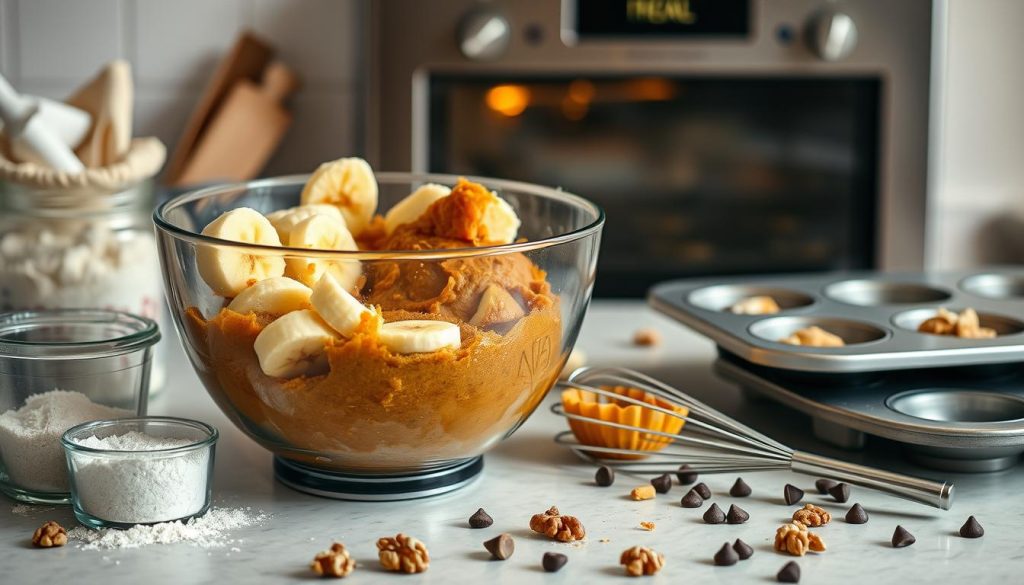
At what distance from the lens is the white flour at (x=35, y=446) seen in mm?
796

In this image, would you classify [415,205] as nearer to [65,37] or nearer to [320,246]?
[320,246]

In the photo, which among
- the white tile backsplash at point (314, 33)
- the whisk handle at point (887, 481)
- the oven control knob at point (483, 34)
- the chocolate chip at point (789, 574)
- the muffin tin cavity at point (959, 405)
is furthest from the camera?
the white tile backsplash at point (314, 33)

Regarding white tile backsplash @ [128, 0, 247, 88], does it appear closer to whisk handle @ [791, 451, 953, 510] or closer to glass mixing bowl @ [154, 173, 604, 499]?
glass mixing bowl @ [154, 173, 604, 499]

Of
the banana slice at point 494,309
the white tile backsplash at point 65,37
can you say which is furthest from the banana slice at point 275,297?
the white tile backsplash at point 65,37

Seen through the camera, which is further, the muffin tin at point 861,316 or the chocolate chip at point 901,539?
the muffin tin at point 861,316

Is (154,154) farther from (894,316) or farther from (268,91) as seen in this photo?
(268,91)

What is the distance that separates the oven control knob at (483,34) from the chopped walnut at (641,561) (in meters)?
1.17

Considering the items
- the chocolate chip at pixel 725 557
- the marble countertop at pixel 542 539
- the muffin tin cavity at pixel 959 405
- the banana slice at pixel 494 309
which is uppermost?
the banana slice at pixel 494 309

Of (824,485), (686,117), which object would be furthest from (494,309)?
(686,117)

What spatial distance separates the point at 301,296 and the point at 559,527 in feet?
0.71

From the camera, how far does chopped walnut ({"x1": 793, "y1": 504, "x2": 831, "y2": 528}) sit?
77cm

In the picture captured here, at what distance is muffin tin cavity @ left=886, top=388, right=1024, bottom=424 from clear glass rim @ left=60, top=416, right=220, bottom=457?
49 centimetres

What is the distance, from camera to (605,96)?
72.6 inches

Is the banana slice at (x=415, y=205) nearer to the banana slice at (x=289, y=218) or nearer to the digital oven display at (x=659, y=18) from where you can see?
the banana slice at (x=289, y=218)
